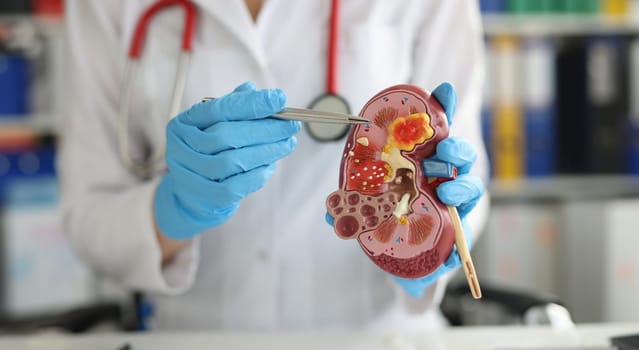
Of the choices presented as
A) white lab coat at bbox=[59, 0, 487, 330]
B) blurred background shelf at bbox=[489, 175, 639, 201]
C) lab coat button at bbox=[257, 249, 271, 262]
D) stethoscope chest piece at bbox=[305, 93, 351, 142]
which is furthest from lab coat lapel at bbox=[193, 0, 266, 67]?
blurred background shelf at bbox=[489, 175, 639, 201]

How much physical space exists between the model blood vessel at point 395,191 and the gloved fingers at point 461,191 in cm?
1

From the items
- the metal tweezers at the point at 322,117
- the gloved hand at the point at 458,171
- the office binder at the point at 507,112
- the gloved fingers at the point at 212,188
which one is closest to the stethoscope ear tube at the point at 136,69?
the gloved fingers at the point at 212,188

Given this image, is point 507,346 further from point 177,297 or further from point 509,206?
point 509,206

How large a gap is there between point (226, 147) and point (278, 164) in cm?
19

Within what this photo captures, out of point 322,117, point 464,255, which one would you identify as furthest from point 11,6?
point 464,255

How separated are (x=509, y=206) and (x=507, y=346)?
52.2 inches

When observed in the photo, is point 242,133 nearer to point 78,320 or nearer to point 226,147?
point 226,147

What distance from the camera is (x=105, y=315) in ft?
3.88

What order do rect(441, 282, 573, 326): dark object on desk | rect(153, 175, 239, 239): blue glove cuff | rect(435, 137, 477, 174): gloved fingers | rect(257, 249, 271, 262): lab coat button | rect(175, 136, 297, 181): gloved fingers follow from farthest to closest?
1. rect(441, 282, 573, 326): dark object on desk
2. rect(257, 249, 271, 262): lab coat button
3. rect(153, 175, 239, 239): blue glove cuff
4. rect(175, 136, 297, 181): gloved fingers
5. rect(435, 137, 477, 174): gloved fingers

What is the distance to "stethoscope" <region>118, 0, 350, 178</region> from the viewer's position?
0.79m

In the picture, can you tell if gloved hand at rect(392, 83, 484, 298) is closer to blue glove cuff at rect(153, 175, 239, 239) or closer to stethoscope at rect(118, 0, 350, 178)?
stethoscope at rect(118, 0, 350, 178)

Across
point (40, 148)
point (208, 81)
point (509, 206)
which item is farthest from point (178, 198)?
point (509, 206)

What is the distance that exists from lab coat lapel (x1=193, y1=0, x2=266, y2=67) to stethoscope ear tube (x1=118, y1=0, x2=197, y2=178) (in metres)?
0.04

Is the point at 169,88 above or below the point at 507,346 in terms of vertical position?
above
